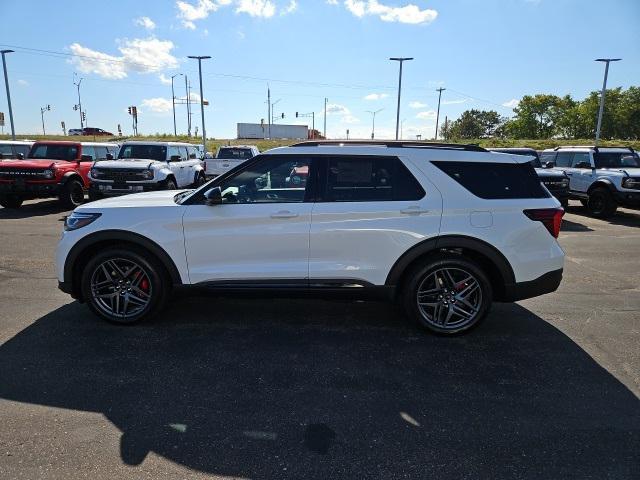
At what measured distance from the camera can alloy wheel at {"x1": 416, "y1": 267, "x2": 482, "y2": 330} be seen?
4.23 metres

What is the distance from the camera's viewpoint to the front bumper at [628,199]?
11719mm

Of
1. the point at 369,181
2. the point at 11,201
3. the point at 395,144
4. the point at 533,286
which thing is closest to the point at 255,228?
the point at 369,181

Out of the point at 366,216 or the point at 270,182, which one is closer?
the point at 366,216

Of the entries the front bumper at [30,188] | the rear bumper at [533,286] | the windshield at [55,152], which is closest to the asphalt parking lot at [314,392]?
the rear bumper at [533,286]

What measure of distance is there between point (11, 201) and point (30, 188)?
1454mm

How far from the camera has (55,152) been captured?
13539 millimetres

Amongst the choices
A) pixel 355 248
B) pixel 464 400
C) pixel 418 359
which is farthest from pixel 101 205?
pixel 464 400

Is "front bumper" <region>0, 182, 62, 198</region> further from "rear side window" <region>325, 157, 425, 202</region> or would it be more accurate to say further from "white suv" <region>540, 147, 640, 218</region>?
"white suv" <region>540, 147, 640, 218</region>

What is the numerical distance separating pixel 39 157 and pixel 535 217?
1421 centimetres

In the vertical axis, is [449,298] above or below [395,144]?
below

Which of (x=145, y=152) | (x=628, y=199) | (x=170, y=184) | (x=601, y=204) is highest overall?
(x=145, y=152)

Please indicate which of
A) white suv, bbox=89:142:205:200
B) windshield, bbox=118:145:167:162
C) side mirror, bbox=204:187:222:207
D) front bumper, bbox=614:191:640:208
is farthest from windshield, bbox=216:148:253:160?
side mirror, bbox=204:187:222:207

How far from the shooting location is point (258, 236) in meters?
4.14

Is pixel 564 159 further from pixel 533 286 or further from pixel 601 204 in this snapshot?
pixel 533 286
